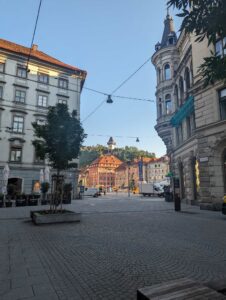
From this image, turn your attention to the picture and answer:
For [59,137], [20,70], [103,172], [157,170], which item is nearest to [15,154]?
[20,70]

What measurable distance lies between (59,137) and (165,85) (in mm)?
18924

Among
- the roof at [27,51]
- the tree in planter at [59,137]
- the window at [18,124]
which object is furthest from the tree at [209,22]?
the roof at [27,51]

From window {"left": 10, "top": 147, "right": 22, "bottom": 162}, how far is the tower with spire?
→ 18.3 meters

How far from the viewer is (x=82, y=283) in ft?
12.8

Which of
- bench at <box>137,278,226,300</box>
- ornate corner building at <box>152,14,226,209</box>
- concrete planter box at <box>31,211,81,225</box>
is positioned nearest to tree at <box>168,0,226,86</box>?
bench at <box>137,278,226,300</box>

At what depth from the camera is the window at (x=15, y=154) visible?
31.0 metres

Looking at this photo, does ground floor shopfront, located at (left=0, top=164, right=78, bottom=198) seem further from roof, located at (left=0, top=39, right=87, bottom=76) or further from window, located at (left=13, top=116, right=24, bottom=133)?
roof, located at (left=0, top=39, right=87, bottom=76)

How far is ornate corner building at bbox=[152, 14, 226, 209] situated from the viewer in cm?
1638

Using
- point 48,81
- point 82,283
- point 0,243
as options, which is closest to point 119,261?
point 82,283

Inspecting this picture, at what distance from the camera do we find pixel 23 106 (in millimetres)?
32844

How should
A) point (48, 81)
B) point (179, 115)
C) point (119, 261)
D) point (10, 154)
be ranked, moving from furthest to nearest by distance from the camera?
point (48, 81), point (10, 154), point (179, 115), point (119, 261)

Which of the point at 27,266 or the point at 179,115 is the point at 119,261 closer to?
the point at 27,266

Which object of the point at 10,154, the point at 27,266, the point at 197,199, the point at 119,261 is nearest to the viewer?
the point at 27,266

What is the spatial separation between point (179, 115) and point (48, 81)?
71.2 feet
